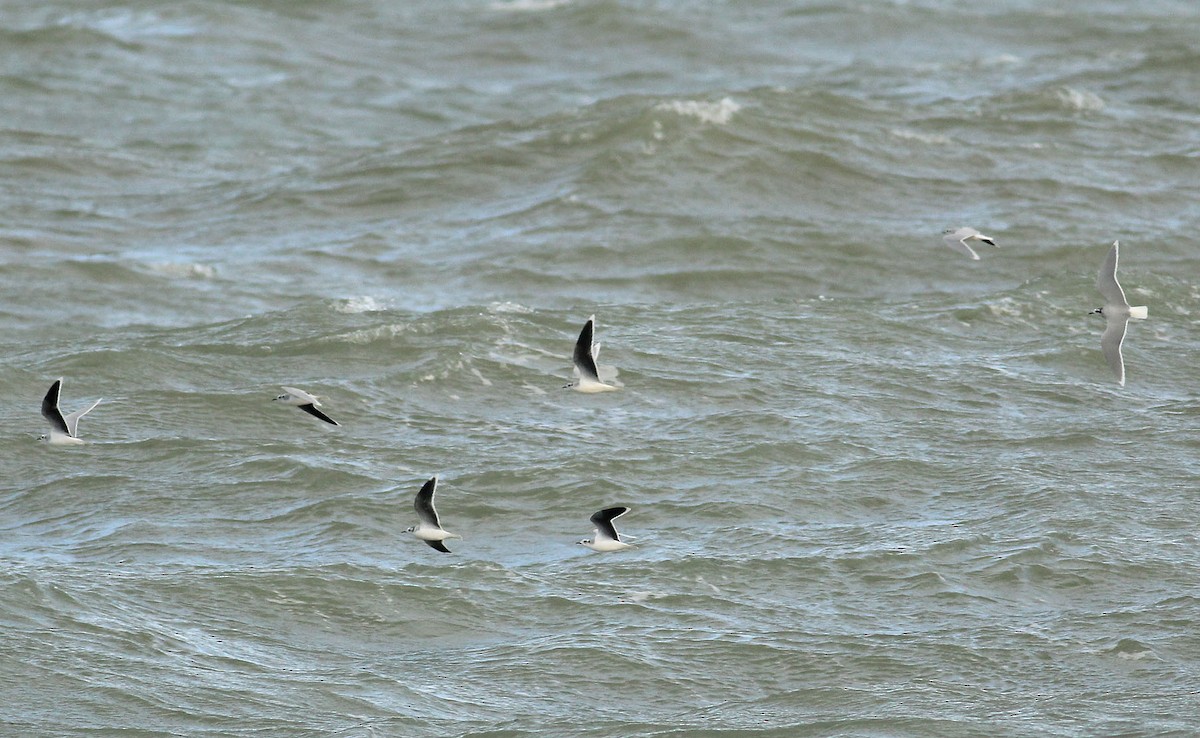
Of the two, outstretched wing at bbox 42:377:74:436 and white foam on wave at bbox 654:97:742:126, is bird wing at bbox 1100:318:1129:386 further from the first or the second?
white foam on wave at bbox 654:97:742:126

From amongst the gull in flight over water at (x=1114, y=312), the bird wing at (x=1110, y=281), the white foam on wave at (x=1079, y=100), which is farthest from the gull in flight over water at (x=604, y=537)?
the white foam on wave at (x=1079, y=100)

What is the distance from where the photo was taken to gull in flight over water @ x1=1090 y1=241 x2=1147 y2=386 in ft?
35.9

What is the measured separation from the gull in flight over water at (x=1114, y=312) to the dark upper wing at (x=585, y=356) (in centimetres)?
319

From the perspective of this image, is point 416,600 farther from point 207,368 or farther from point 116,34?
point 116,34

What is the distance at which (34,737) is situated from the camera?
9219mm

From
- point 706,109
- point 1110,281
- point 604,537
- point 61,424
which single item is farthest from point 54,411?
point 706,109

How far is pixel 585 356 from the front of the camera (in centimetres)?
1120

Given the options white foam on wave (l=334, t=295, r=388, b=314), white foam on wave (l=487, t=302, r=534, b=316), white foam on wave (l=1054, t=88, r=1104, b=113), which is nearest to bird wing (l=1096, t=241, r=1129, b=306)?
white foam on wave (l=487, t=302, r=534, b=316)

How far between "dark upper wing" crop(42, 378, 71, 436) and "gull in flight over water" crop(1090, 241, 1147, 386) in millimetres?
6439

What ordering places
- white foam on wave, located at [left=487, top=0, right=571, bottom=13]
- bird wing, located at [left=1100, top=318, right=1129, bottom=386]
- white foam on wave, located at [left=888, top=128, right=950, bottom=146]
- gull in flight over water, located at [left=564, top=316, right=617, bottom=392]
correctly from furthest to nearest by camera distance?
1. white foam on wave, located at [left=487, top=0, right=571, bottom=13]
2. white foam on wave, located at [left=888, top=128, right=950, bottom=146]
3. bird wing, located at [left=1100, top=318, right=1129, bottom=386]
4. gull in flight over water, located at [left=564, top=316, right=617, bottom=392]

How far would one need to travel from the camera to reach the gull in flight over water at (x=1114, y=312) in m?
11.0

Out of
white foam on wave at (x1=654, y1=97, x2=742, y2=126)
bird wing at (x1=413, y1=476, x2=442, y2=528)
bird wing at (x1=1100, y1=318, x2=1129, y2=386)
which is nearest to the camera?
bird wing at (x1=413, y1=476, x2=442, y2=528)

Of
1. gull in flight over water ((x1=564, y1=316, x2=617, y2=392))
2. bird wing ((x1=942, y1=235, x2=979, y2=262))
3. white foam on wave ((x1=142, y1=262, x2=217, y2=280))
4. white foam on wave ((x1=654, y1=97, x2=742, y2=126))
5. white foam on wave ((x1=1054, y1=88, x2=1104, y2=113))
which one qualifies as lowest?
white foam on wave ((x1=142, y1=262, x2=217, y2=280))

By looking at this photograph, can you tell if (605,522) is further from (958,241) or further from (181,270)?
(181,270)
